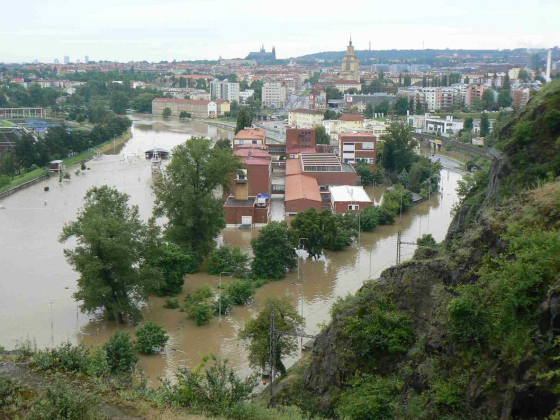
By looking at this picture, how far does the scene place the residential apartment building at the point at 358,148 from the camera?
15109mm

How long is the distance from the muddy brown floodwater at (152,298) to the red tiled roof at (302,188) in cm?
39

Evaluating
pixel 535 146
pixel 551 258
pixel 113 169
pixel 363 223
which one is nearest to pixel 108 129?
pixel 113 169

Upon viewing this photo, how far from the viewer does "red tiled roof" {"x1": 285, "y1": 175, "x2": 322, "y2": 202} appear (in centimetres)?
1139

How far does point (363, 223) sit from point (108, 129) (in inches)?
512

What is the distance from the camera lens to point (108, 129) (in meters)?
21.0

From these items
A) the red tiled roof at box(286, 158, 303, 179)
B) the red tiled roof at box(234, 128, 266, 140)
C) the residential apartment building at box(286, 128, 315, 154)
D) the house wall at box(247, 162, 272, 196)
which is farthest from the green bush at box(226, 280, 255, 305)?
the residential apartment building at box(286, 128, 315, 154)

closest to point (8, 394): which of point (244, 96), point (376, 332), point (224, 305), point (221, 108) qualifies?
point (376, 332)

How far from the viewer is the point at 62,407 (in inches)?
96.8

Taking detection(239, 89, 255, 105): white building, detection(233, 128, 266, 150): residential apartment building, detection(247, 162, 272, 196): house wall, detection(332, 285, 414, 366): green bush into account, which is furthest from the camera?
detection(239, 89, 255, 105): white building

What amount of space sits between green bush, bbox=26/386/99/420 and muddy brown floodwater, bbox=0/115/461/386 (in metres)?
2.64

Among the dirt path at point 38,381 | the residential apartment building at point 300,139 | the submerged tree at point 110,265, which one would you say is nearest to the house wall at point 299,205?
the submerged tree at point 110,265

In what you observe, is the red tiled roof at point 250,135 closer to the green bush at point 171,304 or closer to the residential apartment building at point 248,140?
the residential apartment building at point 248,140

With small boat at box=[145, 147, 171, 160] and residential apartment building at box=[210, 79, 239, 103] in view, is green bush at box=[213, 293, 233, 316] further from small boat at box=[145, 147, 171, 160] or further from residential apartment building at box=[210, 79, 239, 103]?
residential apartment building at box=[210, 79, 239, 103]

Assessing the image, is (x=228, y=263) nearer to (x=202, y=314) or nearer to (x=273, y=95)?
(x=202, y=314)
